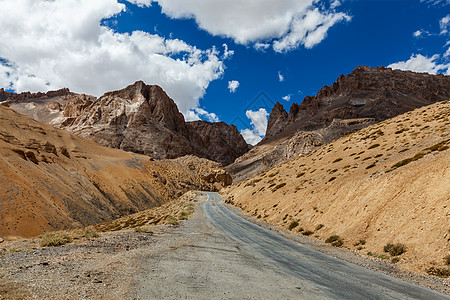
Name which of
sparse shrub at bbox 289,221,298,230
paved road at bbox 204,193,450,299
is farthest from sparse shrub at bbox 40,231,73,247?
sparse shrub at bbox 289,221,298,230

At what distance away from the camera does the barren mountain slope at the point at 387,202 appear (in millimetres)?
11109

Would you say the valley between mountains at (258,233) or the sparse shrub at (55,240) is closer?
the valley between mountains at (258,233)

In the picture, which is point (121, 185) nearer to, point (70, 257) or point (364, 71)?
point (70, 257)

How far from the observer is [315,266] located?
9594mm

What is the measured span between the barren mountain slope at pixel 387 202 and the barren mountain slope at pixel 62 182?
27679mm

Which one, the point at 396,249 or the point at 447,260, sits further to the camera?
the point at 396,249

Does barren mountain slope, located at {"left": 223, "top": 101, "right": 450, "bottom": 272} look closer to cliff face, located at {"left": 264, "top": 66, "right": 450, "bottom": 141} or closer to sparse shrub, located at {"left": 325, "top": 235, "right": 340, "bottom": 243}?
sparse shrub, located at {"left": 325, "top": 235, "right": 340, "bottom": 243}

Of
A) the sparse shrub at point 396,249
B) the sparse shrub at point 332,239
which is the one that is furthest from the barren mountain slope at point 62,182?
the sparse shrub at point 396,249

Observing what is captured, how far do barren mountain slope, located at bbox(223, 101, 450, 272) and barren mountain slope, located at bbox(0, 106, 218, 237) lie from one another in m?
27.7

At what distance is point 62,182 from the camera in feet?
134

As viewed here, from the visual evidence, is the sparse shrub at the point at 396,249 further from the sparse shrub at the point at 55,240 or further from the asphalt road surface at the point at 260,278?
the sparse shrub at the point at 55,240

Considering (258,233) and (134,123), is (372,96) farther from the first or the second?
(258,233)

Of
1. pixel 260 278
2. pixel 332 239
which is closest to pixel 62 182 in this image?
pixel 332 239

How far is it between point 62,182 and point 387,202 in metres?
46.3
